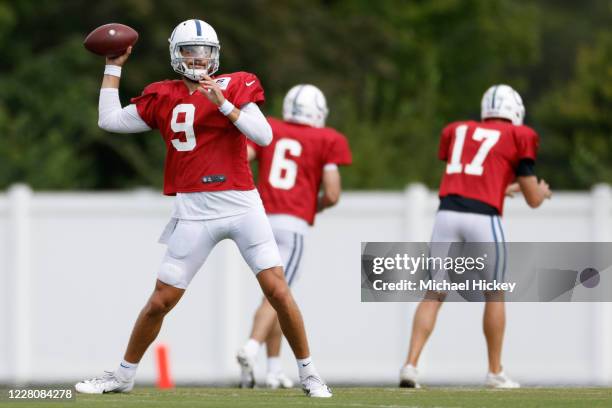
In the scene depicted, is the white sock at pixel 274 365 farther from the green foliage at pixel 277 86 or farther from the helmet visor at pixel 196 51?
the green foliage at pixel 277 86

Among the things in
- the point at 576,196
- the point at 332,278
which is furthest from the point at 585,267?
the point at 332,278

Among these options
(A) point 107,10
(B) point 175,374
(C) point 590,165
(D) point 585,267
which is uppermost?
(A) point 107,10

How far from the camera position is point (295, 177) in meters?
10.8

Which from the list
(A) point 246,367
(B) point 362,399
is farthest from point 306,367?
(A) point 246,367

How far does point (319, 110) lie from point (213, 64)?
9.26 ft

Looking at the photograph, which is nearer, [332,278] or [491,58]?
[332,278]

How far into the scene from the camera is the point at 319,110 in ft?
36.3

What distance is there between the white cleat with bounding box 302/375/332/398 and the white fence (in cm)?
677

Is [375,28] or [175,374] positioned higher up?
Result: [375,28]

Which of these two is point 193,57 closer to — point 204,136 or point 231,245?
point 204,136

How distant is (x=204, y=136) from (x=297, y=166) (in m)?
2.65

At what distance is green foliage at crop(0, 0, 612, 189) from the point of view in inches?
797

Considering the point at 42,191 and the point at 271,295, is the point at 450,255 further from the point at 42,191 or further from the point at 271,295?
the point at 42,191

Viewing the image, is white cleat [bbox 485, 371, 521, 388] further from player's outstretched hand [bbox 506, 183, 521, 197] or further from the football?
the football
